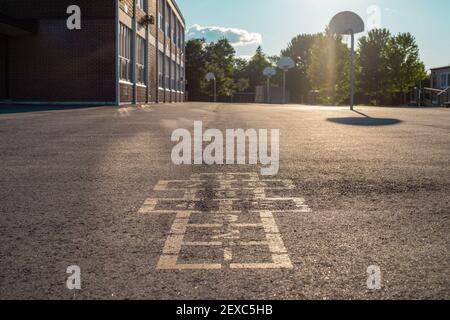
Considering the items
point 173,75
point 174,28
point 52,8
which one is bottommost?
point 173,75

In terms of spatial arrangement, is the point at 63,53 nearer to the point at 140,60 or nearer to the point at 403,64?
the point at 140,60

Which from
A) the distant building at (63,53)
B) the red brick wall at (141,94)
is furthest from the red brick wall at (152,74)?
the distant building at (63,53)

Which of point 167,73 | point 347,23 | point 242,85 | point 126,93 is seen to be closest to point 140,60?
point 126,93

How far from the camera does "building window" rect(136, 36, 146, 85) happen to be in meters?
29.8

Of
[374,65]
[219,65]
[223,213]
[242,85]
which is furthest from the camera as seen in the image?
[242,85]

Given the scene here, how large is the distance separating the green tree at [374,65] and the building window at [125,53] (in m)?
46.9

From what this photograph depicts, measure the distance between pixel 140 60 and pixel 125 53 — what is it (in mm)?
3534

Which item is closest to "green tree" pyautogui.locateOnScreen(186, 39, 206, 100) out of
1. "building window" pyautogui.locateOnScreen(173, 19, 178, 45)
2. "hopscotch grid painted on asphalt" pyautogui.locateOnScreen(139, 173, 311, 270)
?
"building window" pyautogui.locateOnScreen(173, 19, 178, 45)

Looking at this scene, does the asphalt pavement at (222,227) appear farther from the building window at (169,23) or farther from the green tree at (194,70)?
the green tree at (194,70)

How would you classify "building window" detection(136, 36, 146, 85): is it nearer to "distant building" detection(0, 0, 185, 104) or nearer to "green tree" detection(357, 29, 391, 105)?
"distant building" detection(0, 0, 185, 104)

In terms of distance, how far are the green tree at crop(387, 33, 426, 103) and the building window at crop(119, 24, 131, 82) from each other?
155 ft

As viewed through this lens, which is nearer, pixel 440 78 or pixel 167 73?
pixel 167 73

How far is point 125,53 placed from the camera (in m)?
27.2

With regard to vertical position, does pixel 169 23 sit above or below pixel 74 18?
above
